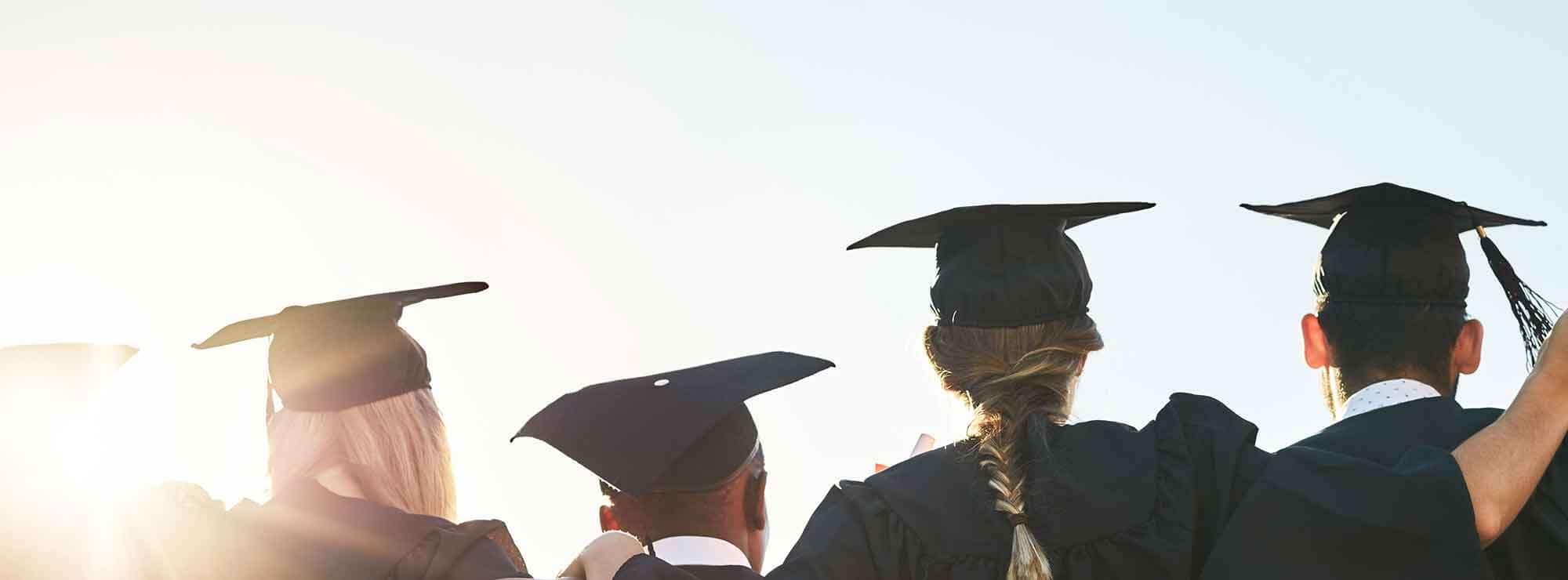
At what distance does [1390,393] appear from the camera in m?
4.09

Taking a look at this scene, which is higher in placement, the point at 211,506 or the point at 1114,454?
the point at 1114,454

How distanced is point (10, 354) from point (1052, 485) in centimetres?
349

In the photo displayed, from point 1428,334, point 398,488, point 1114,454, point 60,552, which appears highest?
point 1428,334

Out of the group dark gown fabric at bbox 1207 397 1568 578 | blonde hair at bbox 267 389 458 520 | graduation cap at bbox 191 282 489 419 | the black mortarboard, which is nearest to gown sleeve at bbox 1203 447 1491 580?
dark gown fabric at bbox 1207 397 1568 578

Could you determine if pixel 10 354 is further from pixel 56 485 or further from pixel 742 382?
pixel 742 382

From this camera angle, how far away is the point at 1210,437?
352 cm

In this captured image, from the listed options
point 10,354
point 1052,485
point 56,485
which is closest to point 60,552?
point 56,485

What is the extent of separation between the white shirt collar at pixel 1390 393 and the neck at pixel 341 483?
2790 millimetres

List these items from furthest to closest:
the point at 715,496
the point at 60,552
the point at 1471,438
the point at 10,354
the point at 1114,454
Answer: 1. the point at 10,354
2. the point at 60,552
3. the point at 715,496
4. the point at 1114,454
5. the point at 1471,438

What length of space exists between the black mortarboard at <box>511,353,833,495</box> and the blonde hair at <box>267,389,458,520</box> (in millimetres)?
373

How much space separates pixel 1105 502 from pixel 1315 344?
1211 mm

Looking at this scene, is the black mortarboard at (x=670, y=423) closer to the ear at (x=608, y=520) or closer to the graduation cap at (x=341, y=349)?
the ear at (x=608, y=520)

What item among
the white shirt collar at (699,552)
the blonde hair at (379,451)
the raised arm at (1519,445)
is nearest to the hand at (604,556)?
the white shirt collar at (699,552)

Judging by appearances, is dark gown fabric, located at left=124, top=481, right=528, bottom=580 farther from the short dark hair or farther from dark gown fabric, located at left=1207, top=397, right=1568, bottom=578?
the short dark hair
